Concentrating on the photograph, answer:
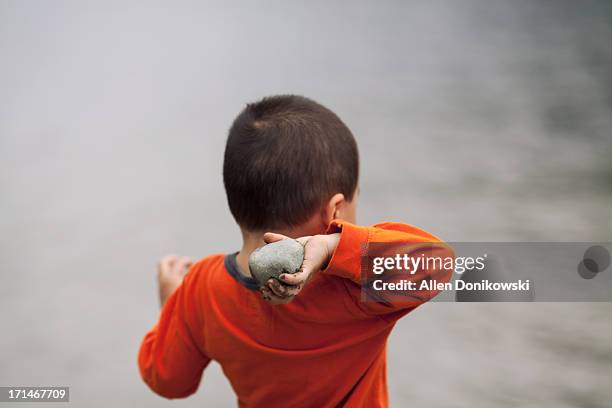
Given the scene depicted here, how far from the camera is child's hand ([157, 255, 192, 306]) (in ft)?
4.05

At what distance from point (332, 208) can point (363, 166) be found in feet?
4.61

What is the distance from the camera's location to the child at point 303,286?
0.86m

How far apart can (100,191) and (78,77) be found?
2.52 feet

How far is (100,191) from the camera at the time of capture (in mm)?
2352

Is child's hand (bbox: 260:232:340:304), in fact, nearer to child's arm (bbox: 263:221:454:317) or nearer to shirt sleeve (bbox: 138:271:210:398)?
child's arm (bbox: 263:221:454:317)

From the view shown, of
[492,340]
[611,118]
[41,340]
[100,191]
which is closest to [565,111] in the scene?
[611,118]

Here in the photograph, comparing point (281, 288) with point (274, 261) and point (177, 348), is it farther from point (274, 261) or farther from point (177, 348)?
point (177, 348)

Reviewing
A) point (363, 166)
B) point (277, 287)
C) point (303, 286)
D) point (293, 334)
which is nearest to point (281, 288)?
point (277, 287)

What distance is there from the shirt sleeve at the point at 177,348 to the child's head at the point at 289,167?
0.17 m

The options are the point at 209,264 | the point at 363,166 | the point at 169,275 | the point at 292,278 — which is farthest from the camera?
the point at 363,166

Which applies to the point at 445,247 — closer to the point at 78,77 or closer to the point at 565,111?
the point at 565,111

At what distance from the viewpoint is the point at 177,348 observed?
1.06m

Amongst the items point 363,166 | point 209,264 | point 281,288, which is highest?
point 363,166

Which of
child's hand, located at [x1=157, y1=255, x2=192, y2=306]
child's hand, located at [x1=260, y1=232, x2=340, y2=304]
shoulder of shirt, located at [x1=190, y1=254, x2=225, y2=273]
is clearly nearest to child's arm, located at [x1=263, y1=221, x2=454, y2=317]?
child's hand, located at [x1=260, y1=232, x2=340, y2=304]
